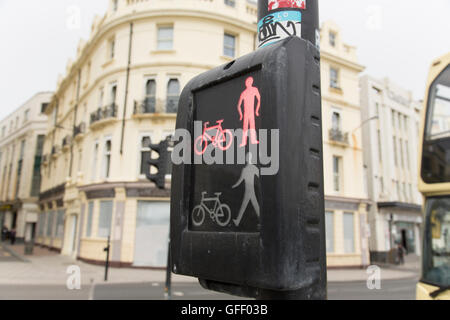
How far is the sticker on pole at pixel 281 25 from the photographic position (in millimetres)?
1330

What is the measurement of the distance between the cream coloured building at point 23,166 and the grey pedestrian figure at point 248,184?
42125 millimetres

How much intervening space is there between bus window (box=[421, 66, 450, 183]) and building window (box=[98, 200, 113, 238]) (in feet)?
54.6

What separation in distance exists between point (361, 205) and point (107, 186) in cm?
1666

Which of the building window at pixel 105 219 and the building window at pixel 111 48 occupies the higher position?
the building window at pixel 111 48

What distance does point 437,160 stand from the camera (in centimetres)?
452

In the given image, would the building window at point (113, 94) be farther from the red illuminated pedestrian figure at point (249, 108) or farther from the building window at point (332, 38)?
the red illuminated pedestrian figure at point (249, 108)

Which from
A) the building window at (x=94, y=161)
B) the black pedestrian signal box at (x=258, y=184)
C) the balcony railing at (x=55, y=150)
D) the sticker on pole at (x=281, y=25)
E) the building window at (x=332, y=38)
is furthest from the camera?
the balcony railing at (x=55, y=150)

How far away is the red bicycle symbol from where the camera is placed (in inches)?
47.7

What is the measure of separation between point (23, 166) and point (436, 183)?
1823 inches

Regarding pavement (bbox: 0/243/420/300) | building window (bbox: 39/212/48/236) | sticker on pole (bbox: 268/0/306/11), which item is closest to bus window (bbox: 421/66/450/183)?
sticker on pole (bbox: 268/0/306/11)

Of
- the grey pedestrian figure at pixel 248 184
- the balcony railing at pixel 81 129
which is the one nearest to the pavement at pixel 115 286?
the balcony railing at pixel 81 129
